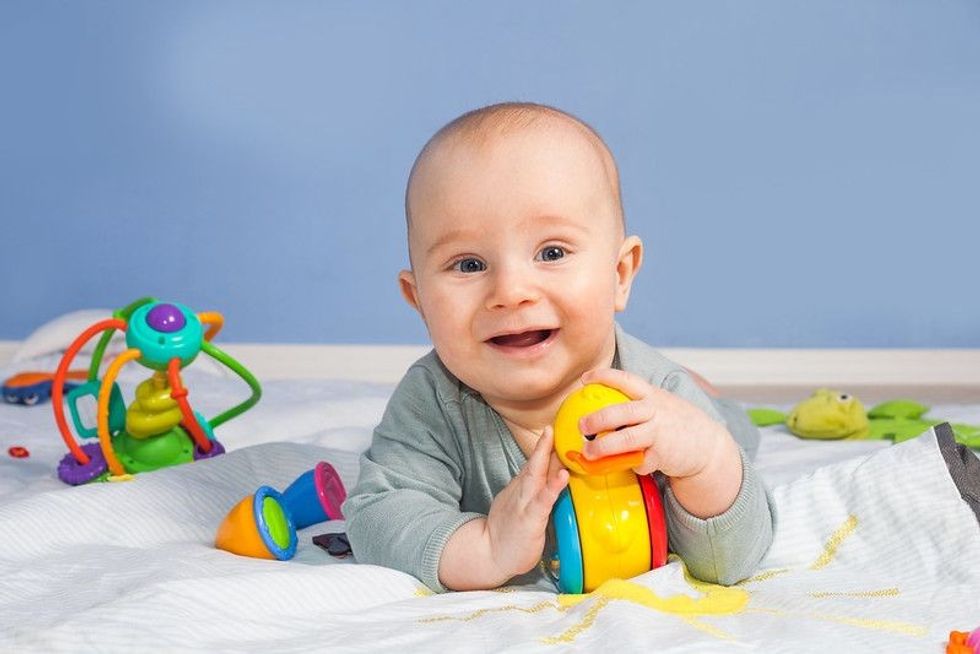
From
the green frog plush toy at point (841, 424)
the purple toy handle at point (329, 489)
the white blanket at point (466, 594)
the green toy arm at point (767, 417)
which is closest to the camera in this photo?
the white blanket at point (466, 594)

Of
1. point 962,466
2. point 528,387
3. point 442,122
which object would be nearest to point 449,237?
point 528,387

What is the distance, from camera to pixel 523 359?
1063 mm

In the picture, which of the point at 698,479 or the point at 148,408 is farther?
the point at 148,408

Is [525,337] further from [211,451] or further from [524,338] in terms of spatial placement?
[211,451]

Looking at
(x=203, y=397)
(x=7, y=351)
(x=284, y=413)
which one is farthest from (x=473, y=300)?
(x=7, y=351)

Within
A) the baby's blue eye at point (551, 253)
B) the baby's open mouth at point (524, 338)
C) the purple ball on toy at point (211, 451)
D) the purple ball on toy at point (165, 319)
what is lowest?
the purple ball on toy at point (211, 451)

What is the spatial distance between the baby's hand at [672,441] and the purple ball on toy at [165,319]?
27.5 inches

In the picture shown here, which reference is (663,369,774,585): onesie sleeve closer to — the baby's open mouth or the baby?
the baby

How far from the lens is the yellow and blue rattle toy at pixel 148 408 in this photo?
4.96 ft

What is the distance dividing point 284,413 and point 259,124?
1347 millimetres

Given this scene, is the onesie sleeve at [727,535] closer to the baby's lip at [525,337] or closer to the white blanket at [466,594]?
the white blanket at [466,594]

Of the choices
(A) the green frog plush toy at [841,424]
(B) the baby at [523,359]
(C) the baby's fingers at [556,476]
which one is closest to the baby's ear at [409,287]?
(B) the baby at [523,359]

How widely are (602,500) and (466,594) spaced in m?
0.13

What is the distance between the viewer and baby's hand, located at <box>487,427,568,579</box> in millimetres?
975
